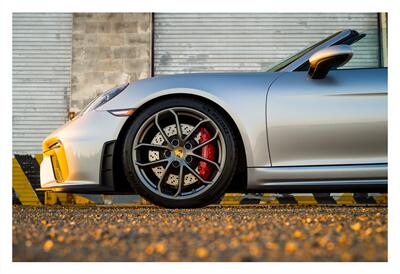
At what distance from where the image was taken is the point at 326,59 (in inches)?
115

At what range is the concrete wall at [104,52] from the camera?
9.83 meters

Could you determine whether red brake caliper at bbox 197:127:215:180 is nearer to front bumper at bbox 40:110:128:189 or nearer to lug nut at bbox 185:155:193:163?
lug nut at bbox 185:155:193:163

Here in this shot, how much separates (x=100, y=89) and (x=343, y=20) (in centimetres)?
493

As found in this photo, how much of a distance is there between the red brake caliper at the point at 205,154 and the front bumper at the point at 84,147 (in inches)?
19.0

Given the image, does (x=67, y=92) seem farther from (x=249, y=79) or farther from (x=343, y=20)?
(x=249, y=79)

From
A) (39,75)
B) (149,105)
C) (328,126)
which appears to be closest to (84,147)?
(149,105)

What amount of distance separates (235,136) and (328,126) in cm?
54

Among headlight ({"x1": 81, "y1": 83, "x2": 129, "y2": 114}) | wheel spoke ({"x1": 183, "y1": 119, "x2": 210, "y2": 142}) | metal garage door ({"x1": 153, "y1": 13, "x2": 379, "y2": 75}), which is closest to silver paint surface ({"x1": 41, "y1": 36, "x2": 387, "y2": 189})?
wheel spoke ({"x1": 183, "y1": 119, "x2": 210, "y2": 142})

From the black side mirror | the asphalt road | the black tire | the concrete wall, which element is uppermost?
the concrete wall

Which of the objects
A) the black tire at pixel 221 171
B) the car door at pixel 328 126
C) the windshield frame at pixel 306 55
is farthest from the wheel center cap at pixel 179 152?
the windshield frame at pixel 306 55

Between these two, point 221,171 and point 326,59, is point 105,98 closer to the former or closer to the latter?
point 221,171

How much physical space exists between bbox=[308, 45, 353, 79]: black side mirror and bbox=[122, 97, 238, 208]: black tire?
0.61 meters

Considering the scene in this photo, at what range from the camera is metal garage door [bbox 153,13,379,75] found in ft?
31.9
